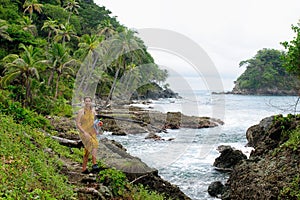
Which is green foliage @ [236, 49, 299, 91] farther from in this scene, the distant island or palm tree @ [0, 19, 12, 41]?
palm tree @ [0, 19, 12, 41]

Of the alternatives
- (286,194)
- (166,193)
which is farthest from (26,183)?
(286,194)

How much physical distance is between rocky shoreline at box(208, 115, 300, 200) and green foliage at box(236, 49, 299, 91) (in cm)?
9245

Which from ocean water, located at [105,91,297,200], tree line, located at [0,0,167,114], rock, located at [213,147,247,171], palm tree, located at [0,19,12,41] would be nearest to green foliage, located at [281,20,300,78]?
ocean water, located at [105,91,297,200]

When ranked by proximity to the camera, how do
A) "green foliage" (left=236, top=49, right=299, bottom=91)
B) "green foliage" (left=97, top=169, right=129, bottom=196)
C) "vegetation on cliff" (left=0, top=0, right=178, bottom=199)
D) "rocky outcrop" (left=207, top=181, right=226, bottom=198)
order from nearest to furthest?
1. "vegetation on cliff" (left=0, top=0, right=178, bottom=199)
2. "green foliage" (left=97, top=169, right=129, bottom=196)
3. "rocky outcrop" (left=207, top=181, right=226, bottom=198)
4. "green foliage" (left=236, top=49, right=299, bottom=91)

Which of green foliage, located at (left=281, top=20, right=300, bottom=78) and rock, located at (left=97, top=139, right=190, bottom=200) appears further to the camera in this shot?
green foliage, located at (left=281, top=20, right=300, bottom=78)

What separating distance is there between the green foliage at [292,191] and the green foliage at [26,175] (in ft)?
22.5

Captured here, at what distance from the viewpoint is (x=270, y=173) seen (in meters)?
10.9

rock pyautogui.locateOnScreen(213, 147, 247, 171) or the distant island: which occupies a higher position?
the distant island

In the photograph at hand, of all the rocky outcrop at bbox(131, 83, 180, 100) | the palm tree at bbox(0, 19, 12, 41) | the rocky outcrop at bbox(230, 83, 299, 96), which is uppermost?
the palm tree at bbox(0, 19, 12, 41)

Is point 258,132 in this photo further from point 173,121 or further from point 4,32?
point 4,32

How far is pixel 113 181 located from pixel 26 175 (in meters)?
2.64

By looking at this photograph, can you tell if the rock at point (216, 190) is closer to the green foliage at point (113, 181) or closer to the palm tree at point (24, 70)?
the green foliage at point (113, 181)

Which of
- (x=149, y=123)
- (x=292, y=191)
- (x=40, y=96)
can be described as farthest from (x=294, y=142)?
(x=149, y=123)

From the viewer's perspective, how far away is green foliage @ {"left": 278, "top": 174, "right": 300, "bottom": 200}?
9.12 m
